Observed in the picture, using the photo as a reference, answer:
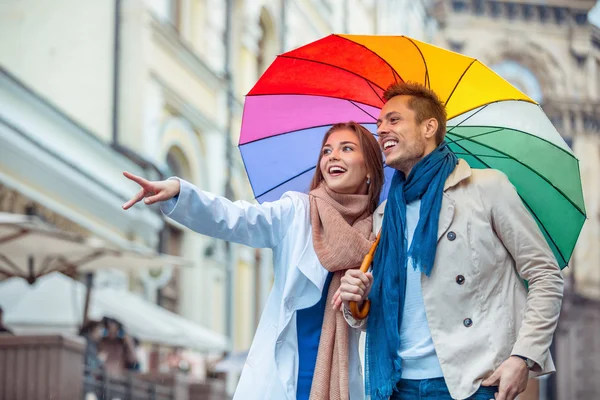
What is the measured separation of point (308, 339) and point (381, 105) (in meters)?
1.03

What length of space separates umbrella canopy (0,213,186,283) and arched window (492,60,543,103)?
3302cm

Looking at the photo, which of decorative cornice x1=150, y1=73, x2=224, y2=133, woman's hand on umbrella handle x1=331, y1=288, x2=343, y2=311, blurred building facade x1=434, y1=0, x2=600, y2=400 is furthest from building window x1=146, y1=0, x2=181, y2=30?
blurred building facade x1=434, y1=0, x2=600, y2=400

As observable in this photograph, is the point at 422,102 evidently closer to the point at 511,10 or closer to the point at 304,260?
the point at 304,260

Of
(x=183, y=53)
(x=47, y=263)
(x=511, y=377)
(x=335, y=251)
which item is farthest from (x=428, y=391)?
(x=183, y=53)

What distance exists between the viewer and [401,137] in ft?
13.9

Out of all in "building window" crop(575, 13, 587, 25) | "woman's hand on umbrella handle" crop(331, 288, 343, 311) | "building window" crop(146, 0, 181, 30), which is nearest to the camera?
"woman's hand on umbrella handle" crop(331, 288, 343, 311)

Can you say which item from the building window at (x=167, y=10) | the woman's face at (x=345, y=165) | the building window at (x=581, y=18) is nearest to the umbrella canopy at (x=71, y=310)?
the building window at (x=167, y=10)

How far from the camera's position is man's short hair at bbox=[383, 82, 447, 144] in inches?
170

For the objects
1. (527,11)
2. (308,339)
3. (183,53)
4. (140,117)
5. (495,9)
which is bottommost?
(308,339)

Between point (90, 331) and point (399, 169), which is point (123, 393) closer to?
point (90, 331)

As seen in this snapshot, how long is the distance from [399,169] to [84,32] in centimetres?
1189

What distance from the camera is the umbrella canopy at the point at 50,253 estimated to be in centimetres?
952

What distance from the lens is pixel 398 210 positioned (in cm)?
415

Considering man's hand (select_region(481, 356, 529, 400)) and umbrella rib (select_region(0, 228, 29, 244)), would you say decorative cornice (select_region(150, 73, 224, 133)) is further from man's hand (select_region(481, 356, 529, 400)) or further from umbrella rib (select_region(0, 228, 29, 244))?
man's hand (select_region(481, 356, 529, 400))
